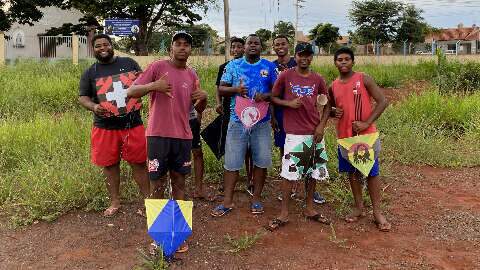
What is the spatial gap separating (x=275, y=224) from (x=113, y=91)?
5.83 feet

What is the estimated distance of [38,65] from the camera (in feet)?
43.1

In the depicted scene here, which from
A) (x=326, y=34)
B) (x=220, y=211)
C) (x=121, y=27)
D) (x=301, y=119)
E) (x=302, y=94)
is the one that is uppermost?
(x=326, y=34)

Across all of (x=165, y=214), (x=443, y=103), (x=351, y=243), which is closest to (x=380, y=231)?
(x=351, y=243)

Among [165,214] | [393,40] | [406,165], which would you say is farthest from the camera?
[393,40]

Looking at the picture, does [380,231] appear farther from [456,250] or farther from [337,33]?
[337,33]

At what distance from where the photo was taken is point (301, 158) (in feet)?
13.6

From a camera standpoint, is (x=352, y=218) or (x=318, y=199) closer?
(x=352, y=218)

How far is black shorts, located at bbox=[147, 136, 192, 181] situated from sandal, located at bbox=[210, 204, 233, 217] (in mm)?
816

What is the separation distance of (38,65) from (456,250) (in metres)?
12.1

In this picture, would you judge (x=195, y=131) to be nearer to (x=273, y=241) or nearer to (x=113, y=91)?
(x=113, y=91)

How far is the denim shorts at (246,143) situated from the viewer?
14.0ft

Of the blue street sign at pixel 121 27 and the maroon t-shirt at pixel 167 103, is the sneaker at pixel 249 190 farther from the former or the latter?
the blue street sign at pixel 121 27

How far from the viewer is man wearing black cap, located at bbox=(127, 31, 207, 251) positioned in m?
3.55

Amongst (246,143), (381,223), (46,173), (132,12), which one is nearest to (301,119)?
(246,143)
